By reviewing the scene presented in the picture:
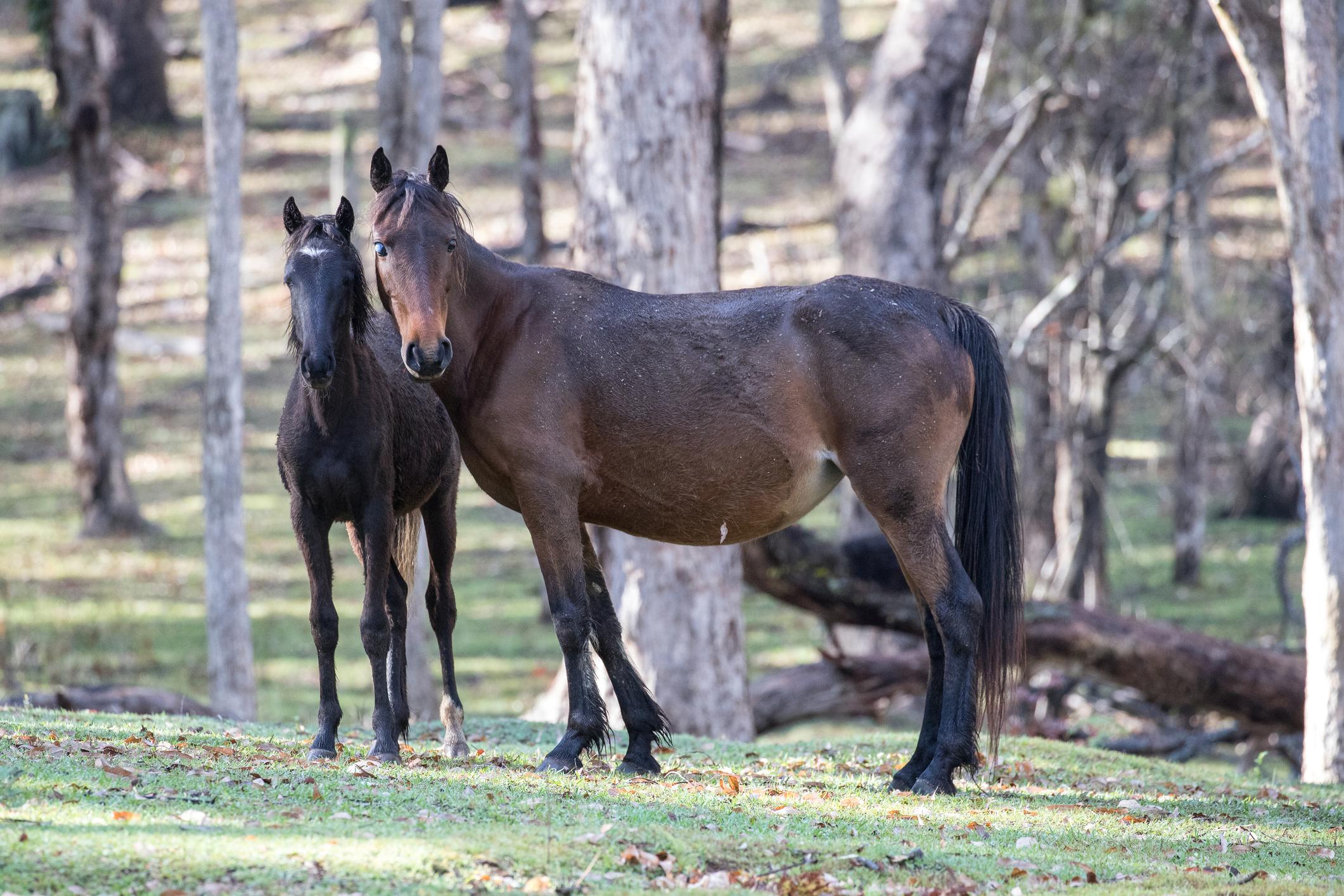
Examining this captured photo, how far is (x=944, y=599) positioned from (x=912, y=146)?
8.29m

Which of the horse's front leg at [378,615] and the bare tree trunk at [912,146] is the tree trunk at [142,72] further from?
the horse's front leg at [378,615]

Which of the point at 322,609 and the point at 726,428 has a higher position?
the point at 726,428

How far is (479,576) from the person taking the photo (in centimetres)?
1938

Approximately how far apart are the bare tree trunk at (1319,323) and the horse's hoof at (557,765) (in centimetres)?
519

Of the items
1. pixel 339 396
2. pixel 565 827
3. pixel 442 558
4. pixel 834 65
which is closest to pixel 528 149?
pixel 834 65

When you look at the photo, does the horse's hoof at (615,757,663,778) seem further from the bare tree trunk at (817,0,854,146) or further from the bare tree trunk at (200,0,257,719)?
the bare tree trunk at (817,0,854,146)

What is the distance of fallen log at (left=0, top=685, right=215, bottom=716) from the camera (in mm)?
10391

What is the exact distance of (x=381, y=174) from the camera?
22.3 ft

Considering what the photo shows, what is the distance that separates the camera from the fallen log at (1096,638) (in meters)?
12.1

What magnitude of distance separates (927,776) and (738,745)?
7.24 feet

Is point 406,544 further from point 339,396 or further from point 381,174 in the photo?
point 381,174

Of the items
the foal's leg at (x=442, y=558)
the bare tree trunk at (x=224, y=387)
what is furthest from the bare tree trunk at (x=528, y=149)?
the foal's leg at (x=442, y=558)

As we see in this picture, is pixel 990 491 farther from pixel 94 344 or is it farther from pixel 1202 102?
pixel 94 344

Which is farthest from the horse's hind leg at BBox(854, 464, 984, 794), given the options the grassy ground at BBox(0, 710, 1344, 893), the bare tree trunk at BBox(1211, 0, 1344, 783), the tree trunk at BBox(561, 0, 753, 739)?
the tree trunk at BBox(561, 0, 753, 739)
